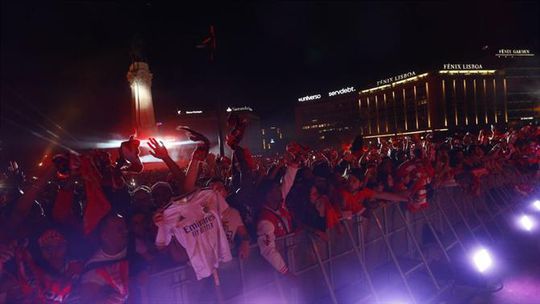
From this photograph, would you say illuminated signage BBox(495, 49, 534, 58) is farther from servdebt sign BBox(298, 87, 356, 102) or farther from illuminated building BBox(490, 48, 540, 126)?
servdebt sign BBox(298, 87, 356, 102)

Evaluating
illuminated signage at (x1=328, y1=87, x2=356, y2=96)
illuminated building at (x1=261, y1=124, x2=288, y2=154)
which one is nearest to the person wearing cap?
illuminated signage at (x1=328, y1=87, x2=356, y2=96)

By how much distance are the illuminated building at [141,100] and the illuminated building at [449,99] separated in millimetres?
81134

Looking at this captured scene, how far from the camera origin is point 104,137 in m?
43.4

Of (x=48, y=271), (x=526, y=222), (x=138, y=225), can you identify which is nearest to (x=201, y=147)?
(x=138, y=225)

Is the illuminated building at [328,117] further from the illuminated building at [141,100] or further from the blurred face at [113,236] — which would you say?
the blurred face at [113,236]

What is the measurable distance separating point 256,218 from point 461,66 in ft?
349

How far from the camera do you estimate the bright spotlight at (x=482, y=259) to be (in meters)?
7.76

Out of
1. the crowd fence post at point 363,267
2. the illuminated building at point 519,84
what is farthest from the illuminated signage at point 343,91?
the crowd fence post at point 363,267

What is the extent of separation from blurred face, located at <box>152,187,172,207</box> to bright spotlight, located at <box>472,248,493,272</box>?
6268mm

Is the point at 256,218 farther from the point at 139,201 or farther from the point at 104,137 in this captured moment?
the point at 104,137

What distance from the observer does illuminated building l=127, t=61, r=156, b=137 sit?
3186 centimetres

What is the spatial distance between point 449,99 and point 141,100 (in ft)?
281

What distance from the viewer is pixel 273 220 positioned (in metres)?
5.34

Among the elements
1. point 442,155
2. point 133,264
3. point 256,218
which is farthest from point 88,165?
point 442,155
